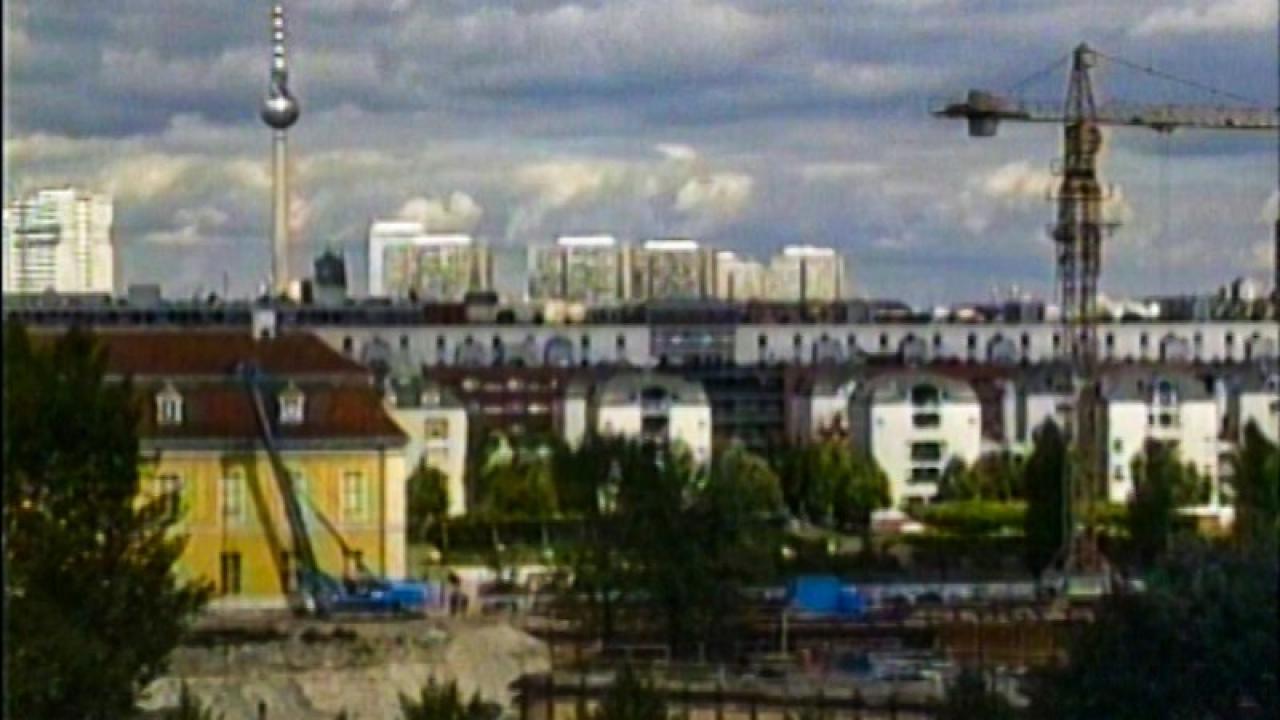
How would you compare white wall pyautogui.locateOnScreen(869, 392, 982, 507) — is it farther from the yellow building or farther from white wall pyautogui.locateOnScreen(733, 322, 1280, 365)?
the yellow building

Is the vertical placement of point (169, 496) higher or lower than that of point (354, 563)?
higher

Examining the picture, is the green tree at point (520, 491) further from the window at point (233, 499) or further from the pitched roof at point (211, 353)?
the window at point (233, 499)

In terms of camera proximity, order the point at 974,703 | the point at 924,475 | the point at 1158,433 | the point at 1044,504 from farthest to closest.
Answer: the point at 924,475 < the point at 1158,433 < the point at 1044,504 < the point at 974,703

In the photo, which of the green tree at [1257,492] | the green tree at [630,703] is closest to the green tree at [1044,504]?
the green tree at [1257,492]

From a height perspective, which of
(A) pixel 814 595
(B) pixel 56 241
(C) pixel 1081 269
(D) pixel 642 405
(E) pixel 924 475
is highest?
(C) pixel 1081 269

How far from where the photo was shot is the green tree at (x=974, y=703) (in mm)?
2516

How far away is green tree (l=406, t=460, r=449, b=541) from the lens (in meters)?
6.98

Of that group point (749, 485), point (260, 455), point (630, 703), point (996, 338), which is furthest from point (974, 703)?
point (996, 338)

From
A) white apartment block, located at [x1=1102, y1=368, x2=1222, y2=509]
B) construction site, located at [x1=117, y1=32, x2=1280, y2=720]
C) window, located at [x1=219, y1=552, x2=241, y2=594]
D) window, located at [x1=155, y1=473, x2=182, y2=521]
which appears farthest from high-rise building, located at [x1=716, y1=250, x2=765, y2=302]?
window, located at [x1=155, y1=473, x2=182, y2=521]

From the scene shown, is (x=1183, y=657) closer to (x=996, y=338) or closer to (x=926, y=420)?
(x=926, y=420)

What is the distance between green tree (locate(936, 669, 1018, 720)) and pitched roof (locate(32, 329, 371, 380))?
0.85 metres

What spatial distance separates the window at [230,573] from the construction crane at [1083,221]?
1.07 meters

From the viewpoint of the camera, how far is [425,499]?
298 inches

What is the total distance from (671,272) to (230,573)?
977 centimetres
